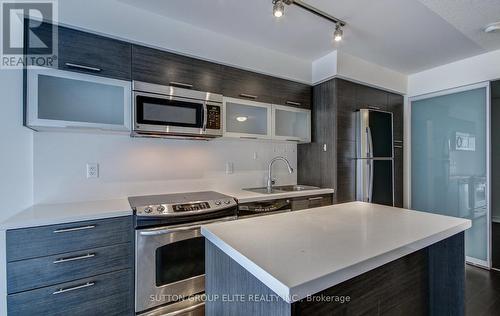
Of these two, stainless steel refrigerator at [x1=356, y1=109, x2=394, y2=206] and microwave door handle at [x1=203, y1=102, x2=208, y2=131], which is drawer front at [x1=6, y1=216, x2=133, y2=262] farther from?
stainless steel refrigerator at [x1=356, y1=109, x2=394, y2=206]

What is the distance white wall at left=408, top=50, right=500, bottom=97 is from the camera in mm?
2695

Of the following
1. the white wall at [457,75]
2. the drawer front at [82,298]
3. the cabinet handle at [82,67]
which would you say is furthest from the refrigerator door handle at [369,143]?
the cabinet handle at [82,67]

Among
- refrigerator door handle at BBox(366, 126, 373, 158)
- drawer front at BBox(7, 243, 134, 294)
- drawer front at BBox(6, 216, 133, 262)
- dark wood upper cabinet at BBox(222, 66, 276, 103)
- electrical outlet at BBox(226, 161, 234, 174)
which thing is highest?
dark wood upper cabinet at BBox(222, 66, 276, 103)

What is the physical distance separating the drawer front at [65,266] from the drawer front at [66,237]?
4 cm

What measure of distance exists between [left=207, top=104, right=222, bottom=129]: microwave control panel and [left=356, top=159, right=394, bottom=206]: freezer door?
1809 mm

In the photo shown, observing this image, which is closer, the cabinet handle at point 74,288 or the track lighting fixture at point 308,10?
the cabinet handle at point 74,288

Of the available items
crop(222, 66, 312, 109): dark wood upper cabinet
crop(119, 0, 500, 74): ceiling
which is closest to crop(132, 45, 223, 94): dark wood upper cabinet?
crop(222, 66, 312, 109): dark wood upper cabinet

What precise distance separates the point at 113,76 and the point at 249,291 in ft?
6.19

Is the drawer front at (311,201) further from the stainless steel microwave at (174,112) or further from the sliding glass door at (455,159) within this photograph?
Answer: the sliding glass door at (455,159)

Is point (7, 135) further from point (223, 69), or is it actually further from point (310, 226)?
point (310, 226)

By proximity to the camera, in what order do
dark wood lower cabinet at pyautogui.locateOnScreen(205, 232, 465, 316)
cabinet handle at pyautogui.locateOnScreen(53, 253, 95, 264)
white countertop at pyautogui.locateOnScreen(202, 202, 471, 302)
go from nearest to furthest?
white countertop at pyautogui.locateOnScreen(202, 202, 471, 302), dark wood lower cabinet at pyautogui.locateOnScreen(205, 232, 465, 316), cabinet handle at pyautogui.locateOnScreen(53, 253, 95, 264)

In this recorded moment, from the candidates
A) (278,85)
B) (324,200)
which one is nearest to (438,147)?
(324,200)

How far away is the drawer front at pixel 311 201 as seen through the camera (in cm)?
253

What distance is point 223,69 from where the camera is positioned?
241 centimetres
